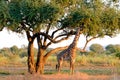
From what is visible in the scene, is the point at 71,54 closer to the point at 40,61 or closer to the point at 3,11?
the point at 40,61

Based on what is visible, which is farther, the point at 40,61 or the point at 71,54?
the point at 40,61

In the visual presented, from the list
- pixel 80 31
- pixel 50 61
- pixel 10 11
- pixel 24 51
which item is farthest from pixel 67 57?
pixel 24 51

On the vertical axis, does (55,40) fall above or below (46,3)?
below

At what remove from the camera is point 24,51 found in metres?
71.7

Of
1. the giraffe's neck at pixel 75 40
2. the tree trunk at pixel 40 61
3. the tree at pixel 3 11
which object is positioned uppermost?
the tree at pixel 3 11

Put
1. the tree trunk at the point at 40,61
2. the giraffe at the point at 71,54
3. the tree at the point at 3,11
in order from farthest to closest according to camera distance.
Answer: the tree trunk at the point at 40,61 → the tree at the point at 3,11 → the giraffe at the point at 71,54

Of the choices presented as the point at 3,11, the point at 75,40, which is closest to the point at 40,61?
the point at 75,40

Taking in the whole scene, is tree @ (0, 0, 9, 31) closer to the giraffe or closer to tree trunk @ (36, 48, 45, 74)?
tree trunk @ (36, 48, 45, 74)

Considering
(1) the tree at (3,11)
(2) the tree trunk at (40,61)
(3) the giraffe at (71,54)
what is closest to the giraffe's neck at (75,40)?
(3) the giraffe at (71,54)

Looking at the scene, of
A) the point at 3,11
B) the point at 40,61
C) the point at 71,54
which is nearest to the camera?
the point at 71,54

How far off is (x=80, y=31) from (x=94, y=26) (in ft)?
2.84

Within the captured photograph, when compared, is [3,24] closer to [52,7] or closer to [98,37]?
[52,7]

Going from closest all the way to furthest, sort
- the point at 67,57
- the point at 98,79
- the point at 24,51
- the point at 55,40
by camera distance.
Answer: the point at 98,79
the point at 67,57
the point at 55,40
the point at 24,51

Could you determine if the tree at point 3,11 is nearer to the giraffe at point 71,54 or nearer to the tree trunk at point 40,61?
the tree trunk at point 40,61
